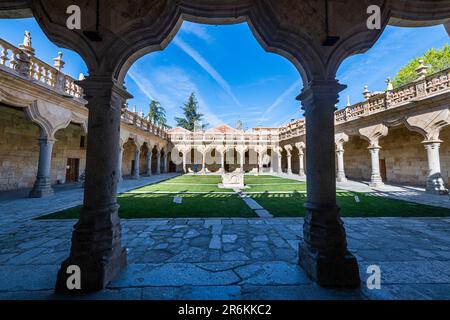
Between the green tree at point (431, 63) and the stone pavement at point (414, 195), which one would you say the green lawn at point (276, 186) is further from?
the green tree at point (431, 63)

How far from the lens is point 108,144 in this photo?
2.27 metres

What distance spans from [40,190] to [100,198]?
8291 millimetres

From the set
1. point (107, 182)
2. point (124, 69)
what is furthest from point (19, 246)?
point (124, 69)

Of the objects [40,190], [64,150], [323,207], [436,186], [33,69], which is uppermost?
[33,69]

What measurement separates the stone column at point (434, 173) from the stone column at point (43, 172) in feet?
54.6

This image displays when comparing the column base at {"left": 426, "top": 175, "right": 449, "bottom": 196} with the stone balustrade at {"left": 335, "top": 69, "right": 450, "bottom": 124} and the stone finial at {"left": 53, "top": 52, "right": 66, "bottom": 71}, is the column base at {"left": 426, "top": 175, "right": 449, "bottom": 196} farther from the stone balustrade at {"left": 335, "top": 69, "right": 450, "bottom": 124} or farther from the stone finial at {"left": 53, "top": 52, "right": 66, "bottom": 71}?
the stone finial at {"left": 53, "top": 52, "right": 66, "bottom": 71}

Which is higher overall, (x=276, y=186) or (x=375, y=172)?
(x=375, y=172)

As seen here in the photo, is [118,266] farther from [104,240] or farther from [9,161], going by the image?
[9,161]

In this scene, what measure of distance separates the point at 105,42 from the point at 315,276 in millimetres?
3501

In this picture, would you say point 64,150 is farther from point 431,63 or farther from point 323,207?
point 431,63

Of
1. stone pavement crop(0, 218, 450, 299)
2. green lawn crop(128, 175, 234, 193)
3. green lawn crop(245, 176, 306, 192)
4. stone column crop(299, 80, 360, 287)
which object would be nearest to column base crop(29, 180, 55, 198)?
green lawn crop(128, 175, 234, 193)

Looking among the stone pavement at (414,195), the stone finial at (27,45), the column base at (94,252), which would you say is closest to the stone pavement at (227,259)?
the column base at (94,252)

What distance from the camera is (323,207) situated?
2.22 meters

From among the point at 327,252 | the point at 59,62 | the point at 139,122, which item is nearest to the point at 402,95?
the point at 327,252
